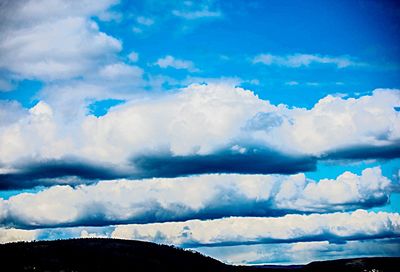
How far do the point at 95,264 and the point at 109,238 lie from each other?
4188 centimetres

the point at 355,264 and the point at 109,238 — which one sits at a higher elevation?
the point at 109,238

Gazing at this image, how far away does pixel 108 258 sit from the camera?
157 metres

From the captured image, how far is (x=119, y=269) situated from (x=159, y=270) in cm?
1546

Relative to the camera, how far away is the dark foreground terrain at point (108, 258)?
13650cm

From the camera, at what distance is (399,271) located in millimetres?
170750

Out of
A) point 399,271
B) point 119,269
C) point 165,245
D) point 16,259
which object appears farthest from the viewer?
point 165,245

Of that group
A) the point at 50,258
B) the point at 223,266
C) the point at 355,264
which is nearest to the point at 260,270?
the point at 223,266

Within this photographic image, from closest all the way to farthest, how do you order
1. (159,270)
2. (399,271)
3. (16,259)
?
1. (16,259)
2. (159,270)
3. (399,271)

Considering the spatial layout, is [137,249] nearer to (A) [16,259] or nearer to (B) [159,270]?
(B) [159,270]

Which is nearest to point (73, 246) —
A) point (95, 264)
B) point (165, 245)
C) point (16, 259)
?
point (95, 264)

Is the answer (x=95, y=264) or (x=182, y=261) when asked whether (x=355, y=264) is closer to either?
(x=182, y=261)

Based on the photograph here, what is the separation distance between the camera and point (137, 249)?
588ft

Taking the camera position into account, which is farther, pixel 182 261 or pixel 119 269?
pixel 182 261

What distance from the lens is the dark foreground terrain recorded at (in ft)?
448
